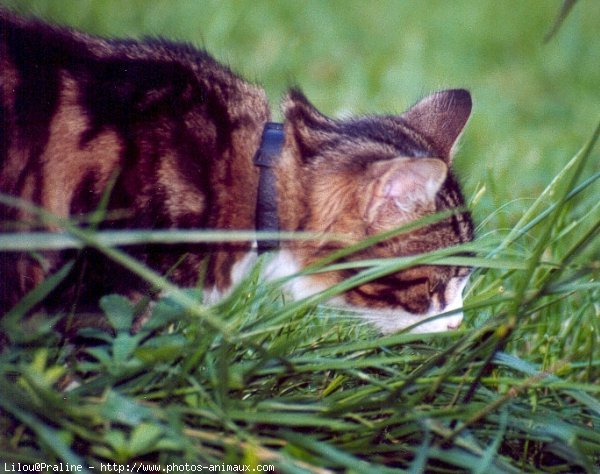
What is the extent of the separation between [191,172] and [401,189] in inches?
21.4

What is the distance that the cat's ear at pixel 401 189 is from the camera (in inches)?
78.4

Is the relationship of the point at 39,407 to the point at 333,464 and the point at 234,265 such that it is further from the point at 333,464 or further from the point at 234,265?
the point at 234,265

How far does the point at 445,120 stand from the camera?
2.50 meters

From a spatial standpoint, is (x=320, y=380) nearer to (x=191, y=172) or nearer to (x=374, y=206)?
(x=374, y=206)

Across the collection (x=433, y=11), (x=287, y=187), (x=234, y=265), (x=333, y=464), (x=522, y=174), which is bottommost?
(x=333, y=464)

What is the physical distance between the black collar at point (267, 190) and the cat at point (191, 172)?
0.01 m

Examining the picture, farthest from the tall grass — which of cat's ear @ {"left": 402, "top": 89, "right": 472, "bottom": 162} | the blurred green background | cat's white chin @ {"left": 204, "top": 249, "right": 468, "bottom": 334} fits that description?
the blurred green background

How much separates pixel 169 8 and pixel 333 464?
3.65m

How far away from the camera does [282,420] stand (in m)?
1.49

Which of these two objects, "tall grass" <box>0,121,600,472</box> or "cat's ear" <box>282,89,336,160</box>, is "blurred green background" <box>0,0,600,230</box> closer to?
"cat's ear" <box>282,89,336,160</box>

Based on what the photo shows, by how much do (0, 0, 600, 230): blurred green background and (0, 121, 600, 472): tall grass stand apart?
1.90 meters

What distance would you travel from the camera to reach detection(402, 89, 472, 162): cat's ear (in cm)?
248

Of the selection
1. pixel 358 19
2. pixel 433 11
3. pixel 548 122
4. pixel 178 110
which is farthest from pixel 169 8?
pixel 178 110

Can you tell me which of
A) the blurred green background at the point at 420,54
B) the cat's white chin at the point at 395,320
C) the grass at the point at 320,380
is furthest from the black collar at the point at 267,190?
the blurred green background at the point at 420,54
